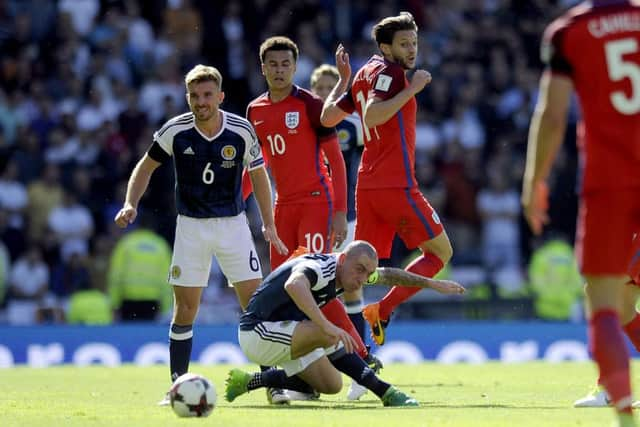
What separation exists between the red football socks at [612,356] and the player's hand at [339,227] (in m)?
5.06

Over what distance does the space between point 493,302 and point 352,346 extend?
398 inches

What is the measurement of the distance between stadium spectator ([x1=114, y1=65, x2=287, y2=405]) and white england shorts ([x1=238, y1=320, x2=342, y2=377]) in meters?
0.93

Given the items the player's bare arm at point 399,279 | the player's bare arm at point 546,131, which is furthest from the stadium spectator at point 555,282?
the player's bare arm at point 546,131

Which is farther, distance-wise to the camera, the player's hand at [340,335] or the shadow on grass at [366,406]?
the shadow on grass at [366,406]

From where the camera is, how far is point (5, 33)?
21516mm

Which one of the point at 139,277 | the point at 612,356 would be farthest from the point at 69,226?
the point at 612,356

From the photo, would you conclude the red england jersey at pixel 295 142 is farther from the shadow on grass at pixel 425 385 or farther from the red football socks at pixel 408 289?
the shadow on grass at pixel 425 385

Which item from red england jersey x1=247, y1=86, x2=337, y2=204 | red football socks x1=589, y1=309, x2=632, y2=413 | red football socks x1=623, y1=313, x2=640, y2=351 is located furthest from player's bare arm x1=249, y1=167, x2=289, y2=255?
red football socks x1=589, y1=309, x2=632, y2=413

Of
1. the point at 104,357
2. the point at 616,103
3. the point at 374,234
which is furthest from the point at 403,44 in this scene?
the point at 104,357

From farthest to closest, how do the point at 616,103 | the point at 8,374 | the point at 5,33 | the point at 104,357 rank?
the point at 5,33, the point at 104,357, the point at 8,374, the point at 616,103

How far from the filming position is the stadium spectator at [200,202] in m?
10.3

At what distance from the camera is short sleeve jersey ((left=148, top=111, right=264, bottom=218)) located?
1030 centimetres

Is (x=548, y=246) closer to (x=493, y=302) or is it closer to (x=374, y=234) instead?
(x=493, y=302)

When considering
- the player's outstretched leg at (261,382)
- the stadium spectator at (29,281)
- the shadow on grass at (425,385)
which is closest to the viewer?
the player's outstretched leg at (261,382)
